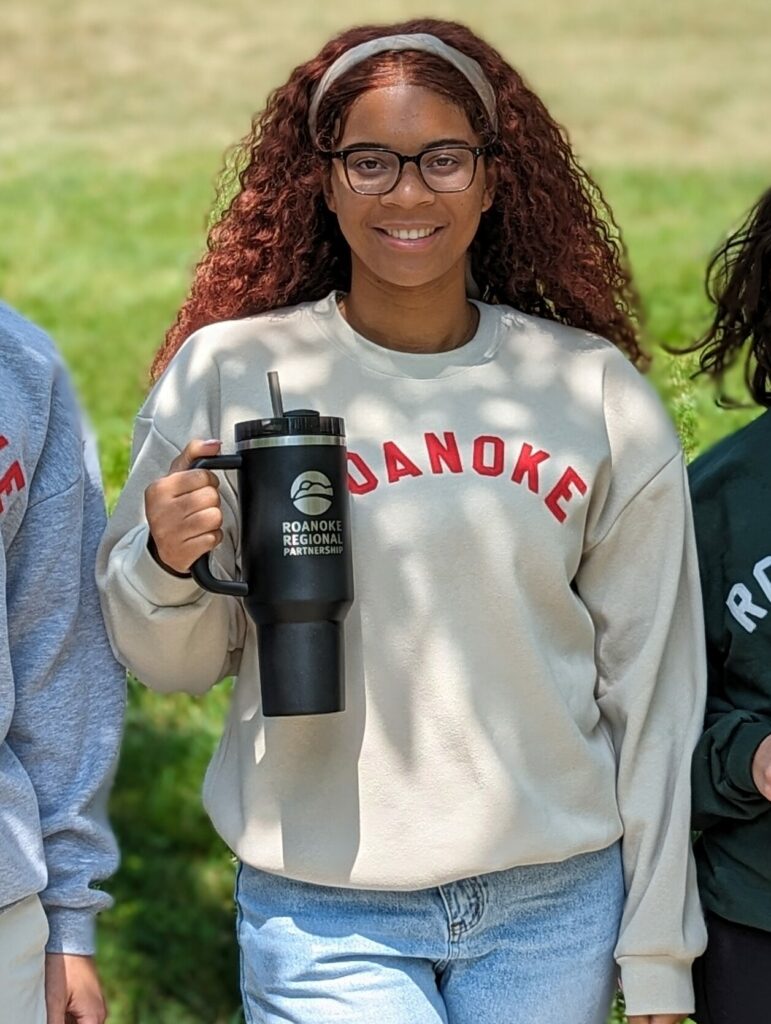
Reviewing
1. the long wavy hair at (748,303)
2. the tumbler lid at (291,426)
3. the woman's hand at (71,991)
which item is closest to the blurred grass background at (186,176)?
the long wavy hair at (748,303)

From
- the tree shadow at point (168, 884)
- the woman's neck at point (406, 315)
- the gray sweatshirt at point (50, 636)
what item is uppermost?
the woman's neck at point (406, 315)

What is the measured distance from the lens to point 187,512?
251 cm

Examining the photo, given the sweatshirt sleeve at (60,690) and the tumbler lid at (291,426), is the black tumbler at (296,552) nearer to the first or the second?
the tumbler lid at (291,426)

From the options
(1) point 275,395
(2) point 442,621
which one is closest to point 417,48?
(1) point 275,395

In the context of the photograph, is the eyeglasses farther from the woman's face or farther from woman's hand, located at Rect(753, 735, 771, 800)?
woman's hand, located at Rect(753, 735, 771, 800)

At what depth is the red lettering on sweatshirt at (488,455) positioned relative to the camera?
2740 millimetres

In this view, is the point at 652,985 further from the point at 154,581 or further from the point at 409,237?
the point at 409,237

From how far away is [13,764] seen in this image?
8.63ft

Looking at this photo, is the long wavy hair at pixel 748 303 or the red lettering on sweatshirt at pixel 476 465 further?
the long wavy hair at pixel 748 303

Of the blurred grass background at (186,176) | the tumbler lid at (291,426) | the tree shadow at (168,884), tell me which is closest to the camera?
the tumbler lid at (291,426)

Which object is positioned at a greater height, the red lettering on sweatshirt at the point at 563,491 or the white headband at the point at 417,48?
the white headband at the point at 417,48

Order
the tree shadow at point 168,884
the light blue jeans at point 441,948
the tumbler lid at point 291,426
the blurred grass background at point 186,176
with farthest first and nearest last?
the blurred grass background at point 186,176
the tree shadow at point 168,884
the light blue jeans at point 441,948
the tumbler lid at point 291,426

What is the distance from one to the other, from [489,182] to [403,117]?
245 millimetres

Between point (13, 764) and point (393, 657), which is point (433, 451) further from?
point (13, 764)
